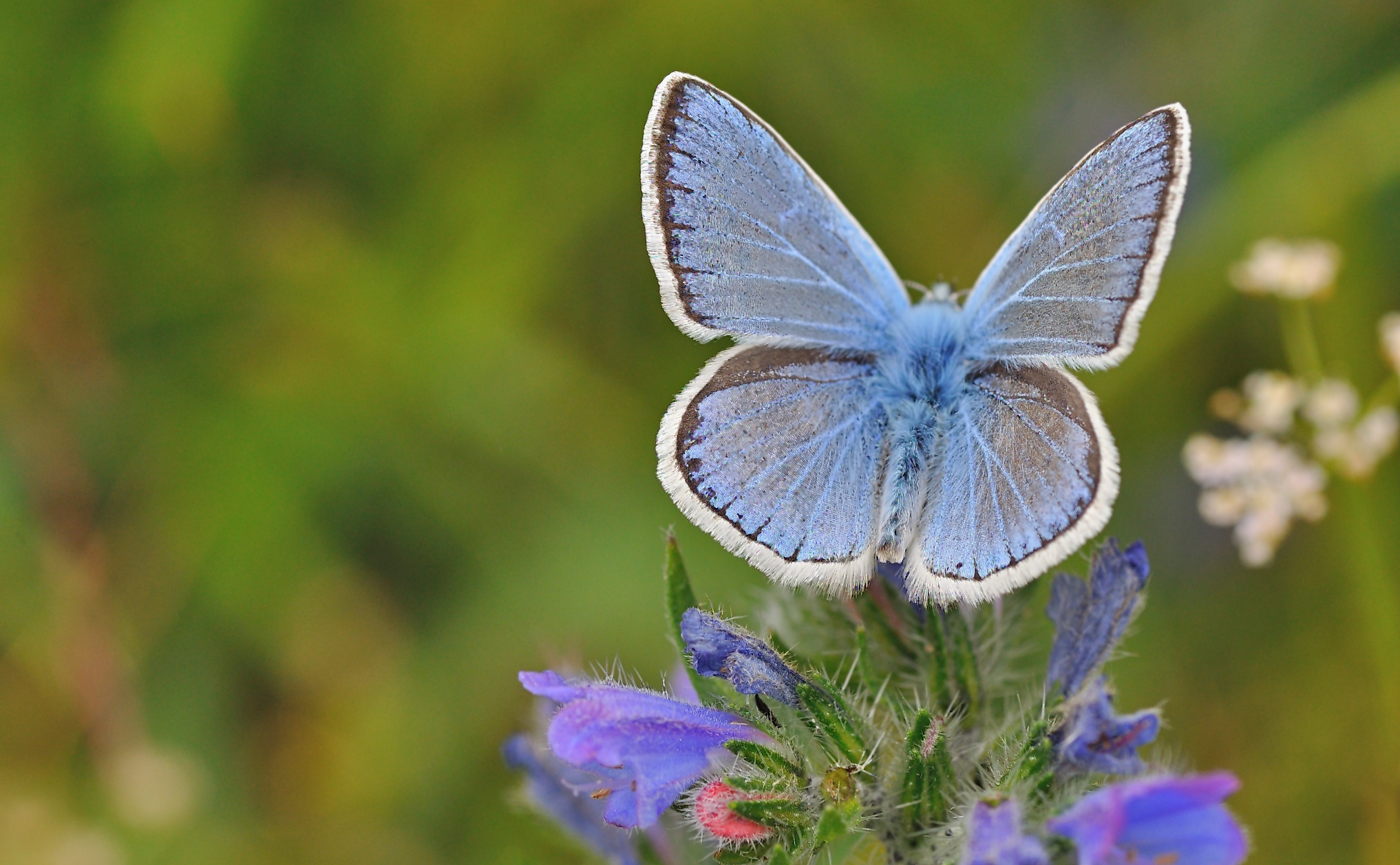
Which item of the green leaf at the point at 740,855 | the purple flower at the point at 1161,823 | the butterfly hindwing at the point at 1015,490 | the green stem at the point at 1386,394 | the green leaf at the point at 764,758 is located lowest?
the purple flower at the point at 1161,823

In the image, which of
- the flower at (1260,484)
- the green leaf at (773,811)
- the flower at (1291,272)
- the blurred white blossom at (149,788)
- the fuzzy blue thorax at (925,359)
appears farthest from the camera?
the blurred white blossom at (149,788)

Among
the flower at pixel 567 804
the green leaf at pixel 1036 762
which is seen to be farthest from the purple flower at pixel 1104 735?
the flower at pixel 567 804

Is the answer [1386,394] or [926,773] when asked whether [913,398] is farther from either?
[1386,394]

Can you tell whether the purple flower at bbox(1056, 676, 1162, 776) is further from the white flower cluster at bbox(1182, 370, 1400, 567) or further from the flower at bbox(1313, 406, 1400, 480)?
the flower at bbox(1313, 406, 1400, 480)

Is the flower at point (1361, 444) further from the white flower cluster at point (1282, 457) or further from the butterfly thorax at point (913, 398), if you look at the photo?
the butterfly thorax at point (913, 398)

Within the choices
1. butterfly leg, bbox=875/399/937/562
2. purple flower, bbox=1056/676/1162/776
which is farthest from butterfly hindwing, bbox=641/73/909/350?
purple flower, bbox=1056/676/1162/776

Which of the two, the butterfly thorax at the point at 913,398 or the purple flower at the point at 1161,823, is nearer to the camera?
the purple flower at the point at 1161,823
